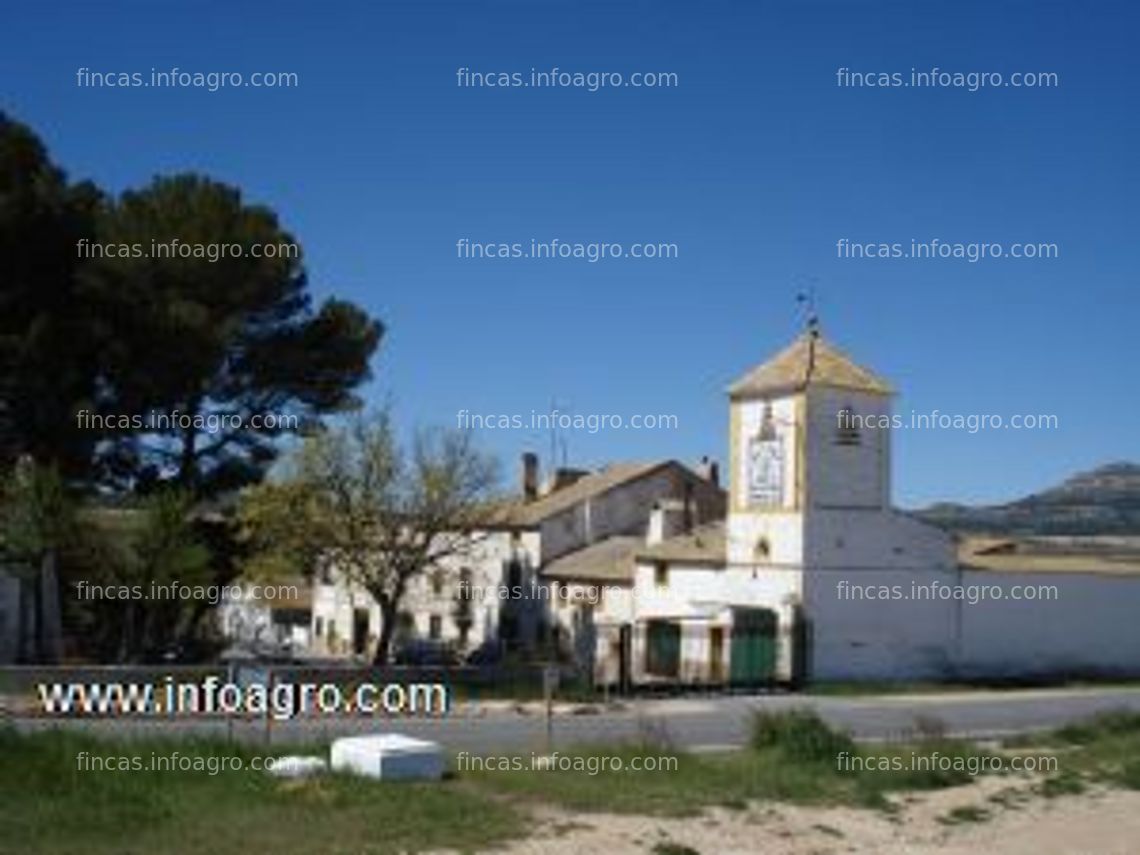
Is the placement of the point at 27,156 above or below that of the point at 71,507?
above

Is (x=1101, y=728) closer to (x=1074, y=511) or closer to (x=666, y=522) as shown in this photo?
(x=666, y=522)

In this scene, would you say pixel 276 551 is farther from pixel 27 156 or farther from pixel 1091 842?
pixel 1091 842

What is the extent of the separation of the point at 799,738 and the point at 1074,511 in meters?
104

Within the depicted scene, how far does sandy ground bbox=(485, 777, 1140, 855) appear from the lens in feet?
62.0

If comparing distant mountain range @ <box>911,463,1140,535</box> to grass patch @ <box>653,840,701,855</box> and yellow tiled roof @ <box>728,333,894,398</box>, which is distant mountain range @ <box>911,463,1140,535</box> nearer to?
yellow tiled roof @ <box>728,333,894,398</box>

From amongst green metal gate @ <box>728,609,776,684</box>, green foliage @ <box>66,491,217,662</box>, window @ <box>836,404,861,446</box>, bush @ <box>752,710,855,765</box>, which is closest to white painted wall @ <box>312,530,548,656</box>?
green foliage @ <box>66,491,217,662</box>

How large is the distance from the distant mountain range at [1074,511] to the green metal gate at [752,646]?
52.3 m

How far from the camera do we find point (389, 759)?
2094cm

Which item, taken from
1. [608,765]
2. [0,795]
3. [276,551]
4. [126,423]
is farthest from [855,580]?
[0,795]

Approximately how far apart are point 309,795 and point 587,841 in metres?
3.17

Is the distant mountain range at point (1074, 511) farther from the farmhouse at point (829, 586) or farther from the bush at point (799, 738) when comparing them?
the bush at point (799, 738)

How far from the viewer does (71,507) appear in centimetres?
4016

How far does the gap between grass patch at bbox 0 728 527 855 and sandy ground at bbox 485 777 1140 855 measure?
0.81 m

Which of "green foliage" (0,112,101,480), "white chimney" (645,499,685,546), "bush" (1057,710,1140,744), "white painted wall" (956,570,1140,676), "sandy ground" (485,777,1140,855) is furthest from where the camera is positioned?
"white chimney" (645,499,685,546)
